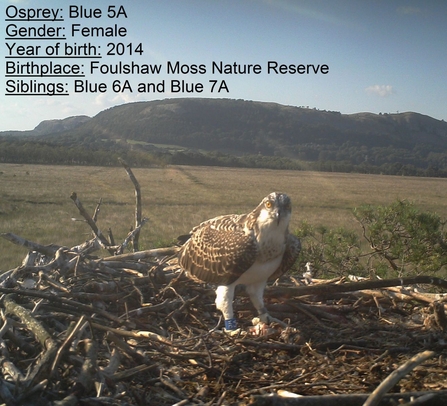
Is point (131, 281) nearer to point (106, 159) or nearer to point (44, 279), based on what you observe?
point (44, 279)

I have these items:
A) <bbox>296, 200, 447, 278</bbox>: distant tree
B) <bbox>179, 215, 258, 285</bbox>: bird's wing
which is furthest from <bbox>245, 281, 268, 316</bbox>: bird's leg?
<bbox>296, 200, 447, 278</bbox>: distant tree

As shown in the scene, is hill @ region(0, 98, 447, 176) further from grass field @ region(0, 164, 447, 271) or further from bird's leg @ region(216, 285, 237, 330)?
bird's leg @ region(216, 285, 237, 330)

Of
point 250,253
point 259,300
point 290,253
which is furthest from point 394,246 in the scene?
point 250,253

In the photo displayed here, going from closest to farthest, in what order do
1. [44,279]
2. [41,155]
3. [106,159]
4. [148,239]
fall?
[44,279] → [148,239] → [106,159] → [41,155]

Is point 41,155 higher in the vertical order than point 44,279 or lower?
higher

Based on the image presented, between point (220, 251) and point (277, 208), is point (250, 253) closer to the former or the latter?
point (220, 251)

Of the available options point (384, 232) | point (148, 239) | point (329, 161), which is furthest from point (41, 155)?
point (384, 232)

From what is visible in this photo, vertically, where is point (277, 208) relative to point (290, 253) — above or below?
above

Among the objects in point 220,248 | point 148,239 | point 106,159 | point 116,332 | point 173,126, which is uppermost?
point 173,126
